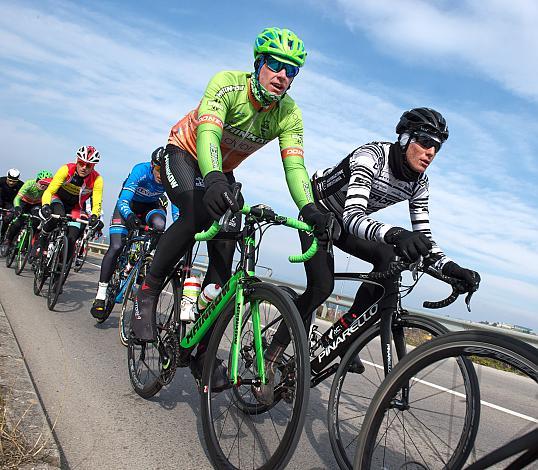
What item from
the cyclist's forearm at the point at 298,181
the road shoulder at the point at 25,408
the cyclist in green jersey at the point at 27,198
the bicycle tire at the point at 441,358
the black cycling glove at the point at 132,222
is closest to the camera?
the bicycle tire at the point at 441,358

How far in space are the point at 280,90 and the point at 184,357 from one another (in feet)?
6.37

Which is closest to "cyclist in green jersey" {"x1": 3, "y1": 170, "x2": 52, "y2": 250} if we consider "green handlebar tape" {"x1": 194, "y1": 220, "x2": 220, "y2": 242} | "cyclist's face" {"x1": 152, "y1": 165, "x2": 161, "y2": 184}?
"cyclist's face" {"x1": 152, "y1": 165, "x2": 161, "y2": 184}

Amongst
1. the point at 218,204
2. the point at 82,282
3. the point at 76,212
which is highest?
the point at 218,204

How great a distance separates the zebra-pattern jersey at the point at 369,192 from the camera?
3.39 metres

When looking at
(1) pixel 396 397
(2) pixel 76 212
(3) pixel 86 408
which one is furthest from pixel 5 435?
(2) pixel 76 212

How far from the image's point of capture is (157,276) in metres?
4.19

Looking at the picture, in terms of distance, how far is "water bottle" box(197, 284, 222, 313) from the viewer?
367 cm

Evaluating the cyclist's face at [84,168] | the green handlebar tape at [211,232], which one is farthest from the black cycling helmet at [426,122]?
the cyclist's face at [84,168]

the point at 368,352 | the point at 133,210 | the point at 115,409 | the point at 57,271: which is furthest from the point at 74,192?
the point at 368,352

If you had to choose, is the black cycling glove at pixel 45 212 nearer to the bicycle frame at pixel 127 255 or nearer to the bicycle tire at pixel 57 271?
the bicycle tire at pixel 57 271

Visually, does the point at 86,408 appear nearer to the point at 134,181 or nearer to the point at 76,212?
the point at 134,181

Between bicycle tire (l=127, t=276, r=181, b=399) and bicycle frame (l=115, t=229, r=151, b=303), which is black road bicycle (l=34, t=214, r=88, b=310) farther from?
bicycle tire (l=127, t=276, r=181, b=399)

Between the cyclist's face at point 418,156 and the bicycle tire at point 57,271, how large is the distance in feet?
19.4

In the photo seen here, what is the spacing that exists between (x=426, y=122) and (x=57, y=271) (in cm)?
650
